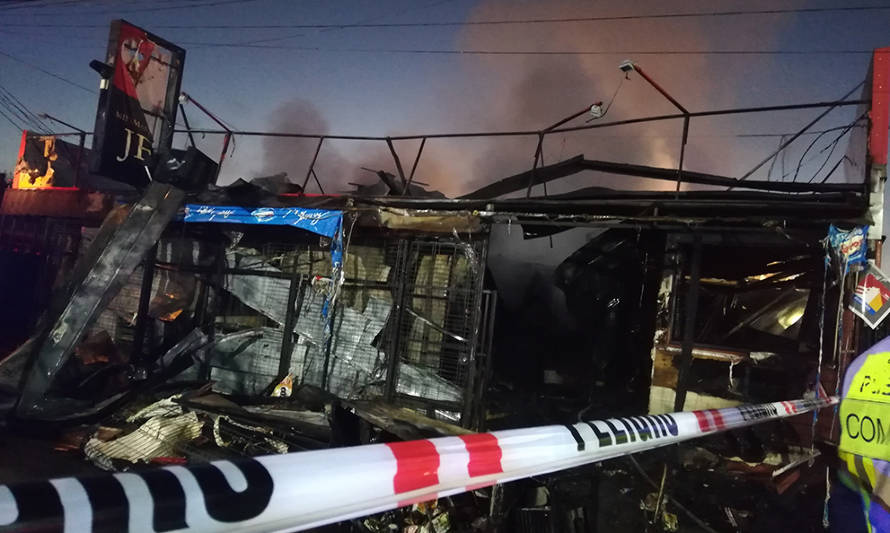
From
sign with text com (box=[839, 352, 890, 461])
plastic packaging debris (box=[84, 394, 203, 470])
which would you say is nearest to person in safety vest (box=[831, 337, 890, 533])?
sign with text com (box=[839, 352, 890, 461])

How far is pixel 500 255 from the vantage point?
10.7 meters

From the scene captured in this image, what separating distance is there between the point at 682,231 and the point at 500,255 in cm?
486

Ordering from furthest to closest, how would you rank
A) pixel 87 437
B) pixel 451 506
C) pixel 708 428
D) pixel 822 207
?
pixel 87 437 → pixel 822 207 → pixel 451 506 → pixel 708 428

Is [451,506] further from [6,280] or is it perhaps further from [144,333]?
[6,280]

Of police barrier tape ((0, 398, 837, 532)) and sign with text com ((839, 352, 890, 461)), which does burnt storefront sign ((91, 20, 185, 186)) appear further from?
sign with text com ((839, 352, 890, 461))

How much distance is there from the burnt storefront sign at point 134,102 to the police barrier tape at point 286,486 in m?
8.96

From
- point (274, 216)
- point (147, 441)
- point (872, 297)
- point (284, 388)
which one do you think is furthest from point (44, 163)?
point (872, 297)

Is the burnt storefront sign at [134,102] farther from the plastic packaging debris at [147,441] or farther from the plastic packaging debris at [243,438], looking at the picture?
the plastic packaging debris at [243,438]

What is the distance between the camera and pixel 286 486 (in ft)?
4.20

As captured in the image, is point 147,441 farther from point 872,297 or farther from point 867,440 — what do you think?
point 872,297

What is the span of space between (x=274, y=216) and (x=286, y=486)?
23.1 feet

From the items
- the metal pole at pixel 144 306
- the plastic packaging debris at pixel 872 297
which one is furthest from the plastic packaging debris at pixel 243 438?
the plastic packaging debris at pixel 872 297

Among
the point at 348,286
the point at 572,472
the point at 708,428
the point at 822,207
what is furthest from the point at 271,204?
the point at 822,207

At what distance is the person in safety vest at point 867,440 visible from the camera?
3.64 m
